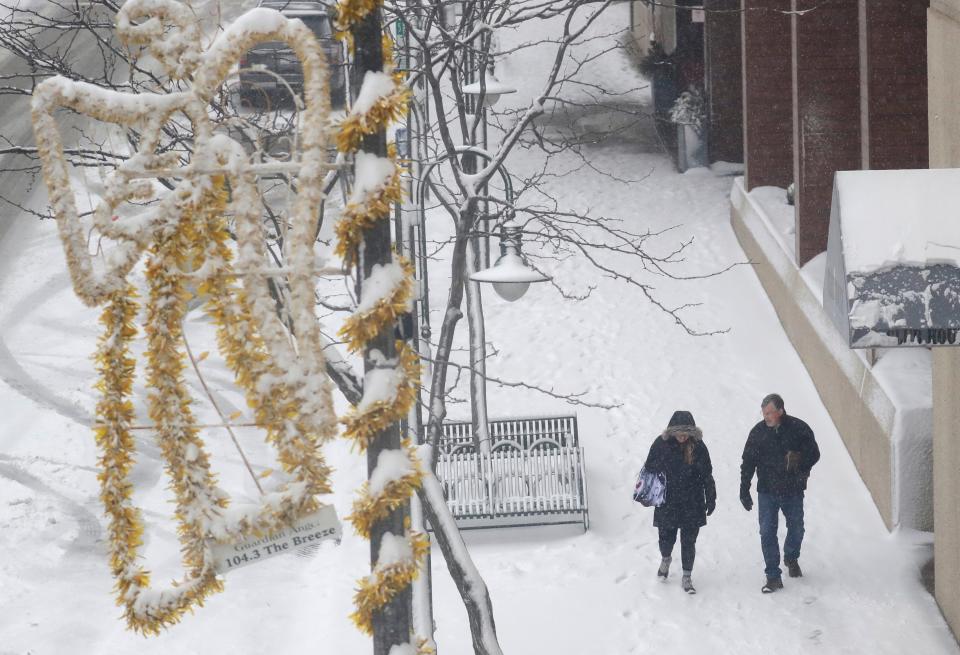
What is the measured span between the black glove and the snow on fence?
221 centimetres

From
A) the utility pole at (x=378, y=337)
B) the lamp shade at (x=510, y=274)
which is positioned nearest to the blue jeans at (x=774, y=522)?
the lamp shade at (x=510, y=274)

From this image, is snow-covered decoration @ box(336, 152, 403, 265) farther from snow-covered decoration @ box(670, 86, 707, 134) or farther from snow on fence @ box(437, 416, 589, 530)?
snow-covered decoration @ box(670, 86, 707, 134)

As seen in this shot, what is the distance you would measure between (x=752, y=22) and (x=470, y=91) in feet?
24.2

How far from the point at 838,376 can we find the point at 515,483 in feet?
12.1

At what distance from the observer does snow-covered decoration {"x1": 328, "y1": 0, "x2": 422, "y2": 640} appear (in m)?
3.87

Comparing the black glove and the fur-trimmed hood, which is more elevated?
the fur-trimmed hood

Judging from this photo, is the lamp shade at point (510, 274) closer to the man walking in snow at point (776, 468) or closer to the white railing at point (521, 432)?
the man walking in snow at point (776, 468)

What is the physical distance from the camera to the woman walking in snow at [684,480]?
9039 mm

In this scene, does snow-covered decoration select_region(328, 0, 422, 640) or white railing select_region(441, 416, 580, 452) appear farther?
white railing select_region(441, 416, 580, 452)

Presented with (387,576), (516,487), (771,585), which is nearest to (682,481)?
(771,585)

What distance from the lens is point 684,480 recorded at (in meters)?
9.12

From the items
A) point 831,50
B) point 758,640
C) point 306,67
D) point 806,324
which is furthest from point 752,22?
point 306,67

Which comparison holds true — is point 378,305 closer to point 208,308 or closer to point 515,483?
point 208,308

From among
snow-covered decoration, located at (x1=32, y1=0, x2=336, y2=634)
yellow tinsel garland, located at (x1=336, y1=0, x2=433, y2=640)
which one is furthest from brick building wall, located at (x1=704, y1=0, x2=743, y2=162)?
snow-covered decoration, located at (x1=32, y1=0, x2=336, y2=634)
